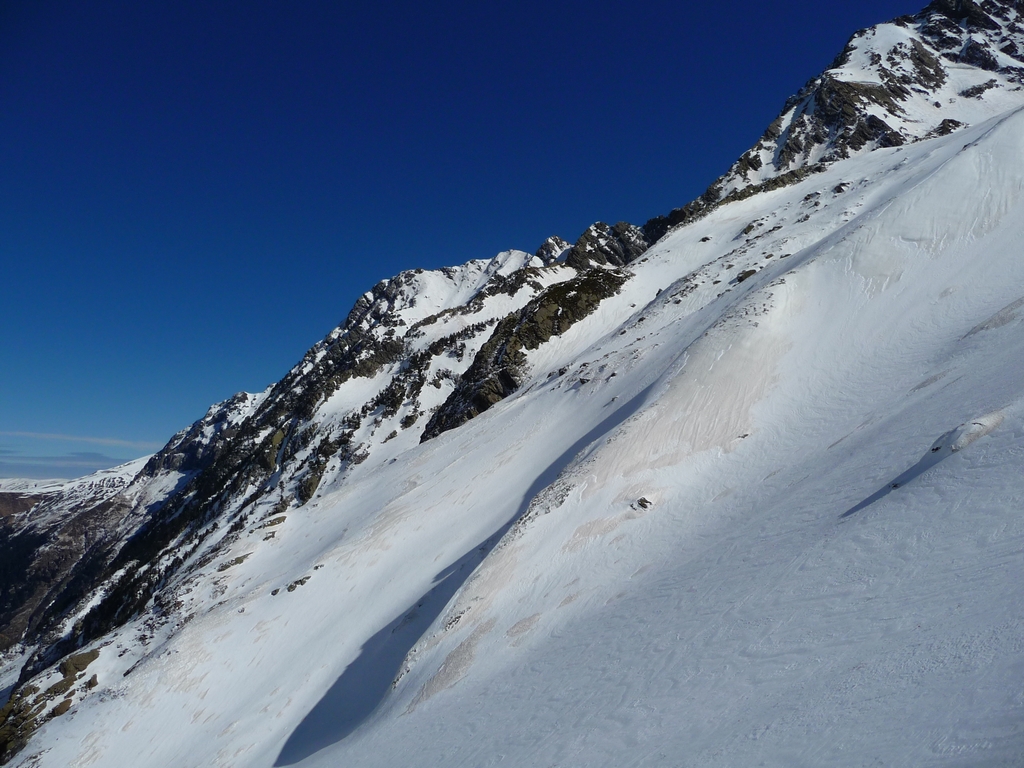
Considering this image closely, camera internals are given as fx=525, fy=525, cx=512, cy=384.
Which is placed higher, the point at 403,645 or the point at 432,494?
the point at 432,494

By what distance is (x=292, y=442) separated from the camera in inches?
2953

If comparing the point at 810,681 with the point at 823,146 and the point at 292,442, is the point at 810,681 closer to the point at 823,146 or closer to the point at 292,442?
the point at 292,442

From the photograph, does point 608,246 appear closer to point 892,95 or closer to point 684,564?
point 892,95

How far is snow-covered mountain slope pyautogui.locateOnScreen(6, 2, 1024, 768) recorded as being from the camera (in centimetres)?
712

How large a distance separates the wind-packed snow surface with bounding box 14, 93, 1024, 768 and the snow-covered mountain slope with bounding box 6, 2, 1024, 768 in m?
0.08

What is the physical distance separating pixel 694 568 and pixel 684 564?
2.25 ft

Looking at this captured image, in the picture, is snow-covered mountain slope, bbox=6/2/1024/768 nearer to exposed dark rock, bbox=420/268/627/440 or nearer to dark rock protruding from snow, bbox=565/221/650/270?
exposed dark rock, bbox=420/268/627/440

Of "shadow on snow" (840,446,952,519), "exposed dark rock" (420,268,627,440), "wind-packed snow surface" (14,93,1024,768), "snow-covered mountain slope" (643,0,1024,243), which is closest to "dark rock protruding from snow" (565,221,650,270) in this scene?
"snow-covered mountain slope" (643,0,1024,243)

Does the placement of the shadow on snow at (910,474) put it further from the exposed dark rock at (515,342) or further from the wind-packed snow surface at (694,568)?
the exposed dark rock at (515,342)

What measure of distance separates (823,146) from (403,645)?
102 metres

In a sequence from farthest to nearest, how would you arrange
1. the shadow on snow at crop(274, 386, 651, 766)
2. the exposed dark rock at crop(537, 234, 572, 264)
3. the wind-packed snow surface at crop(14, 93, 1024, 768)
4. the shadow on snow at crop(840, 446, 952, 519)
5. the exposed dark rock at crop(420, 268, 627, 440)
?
the exposed dark rock at crop(537, 234, 572, 264) → the exposed dark rock at crop(420, 268, 627, 440) → the shadow on snow at crop(274, 386, 651, 766) → the shadow on snow at crop(840, 446, 952, 519) → the wind-packed snow surface at crop(14, 93, 1024, 768)

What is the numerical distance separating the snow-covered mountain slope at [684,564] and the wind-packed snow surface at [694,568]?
3.0 inches

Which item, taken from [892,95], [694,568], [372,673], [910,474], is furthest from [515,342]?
[892,95]

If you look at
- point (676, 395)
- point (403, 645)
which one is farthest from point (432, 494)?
point (676, 395)
